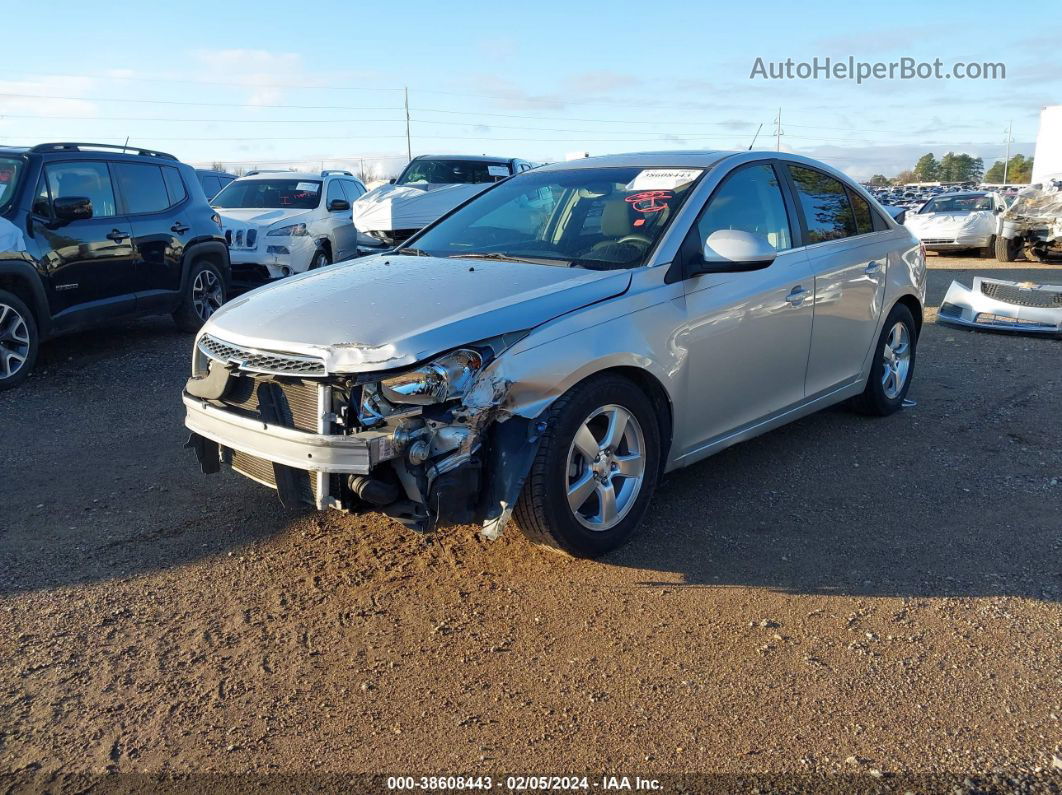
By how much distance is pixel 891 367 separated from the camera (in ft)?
20.6

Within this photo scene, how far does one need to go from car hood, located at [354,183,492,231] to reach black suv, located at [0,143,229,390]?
328 cm

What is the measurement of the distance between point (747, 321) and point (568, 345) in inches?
51.3

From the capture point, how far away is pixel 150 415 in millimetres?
6402

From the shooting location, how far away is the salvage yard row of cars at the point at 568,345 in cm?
343

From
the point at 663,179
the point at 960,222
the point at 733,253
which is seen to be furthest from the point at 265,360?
the point at 960,222

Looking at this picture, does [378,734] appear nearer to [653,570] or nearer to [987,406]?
[653,570]

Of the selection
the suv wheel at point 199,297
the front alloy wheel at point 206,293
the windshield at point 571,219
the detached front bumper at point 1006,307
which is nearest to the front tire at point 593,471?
the windshield at point 571,219

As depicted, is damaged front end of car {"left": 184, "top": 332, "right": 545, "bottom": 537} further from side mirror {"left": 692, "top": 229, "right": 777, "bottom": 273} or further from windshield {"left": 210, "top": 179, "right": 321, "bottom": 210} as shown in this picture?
windshield {"left": 210, "top": 179, "right": 321, "bottom": 210}

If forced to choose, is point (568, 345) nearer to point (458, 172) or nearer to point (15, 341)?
point (15, 341)

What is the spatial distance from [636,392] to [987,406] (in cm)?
398

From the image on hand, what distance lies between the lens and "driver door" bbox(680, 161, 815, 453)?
4.32 meters

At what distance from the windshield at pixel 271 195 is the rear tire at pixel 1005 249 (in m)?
13.5

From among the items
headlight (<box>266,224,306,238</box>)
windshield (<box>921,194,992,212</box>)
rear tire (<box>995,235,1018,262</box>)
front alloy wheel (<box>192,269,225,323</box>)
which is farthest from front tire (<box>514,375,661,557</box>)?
windshield (<box>921,194,992,212</box>)

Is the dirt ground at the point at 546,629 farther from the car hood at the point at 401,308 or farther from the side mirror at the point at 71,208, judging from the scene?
the side mirror at the point at 71,208
